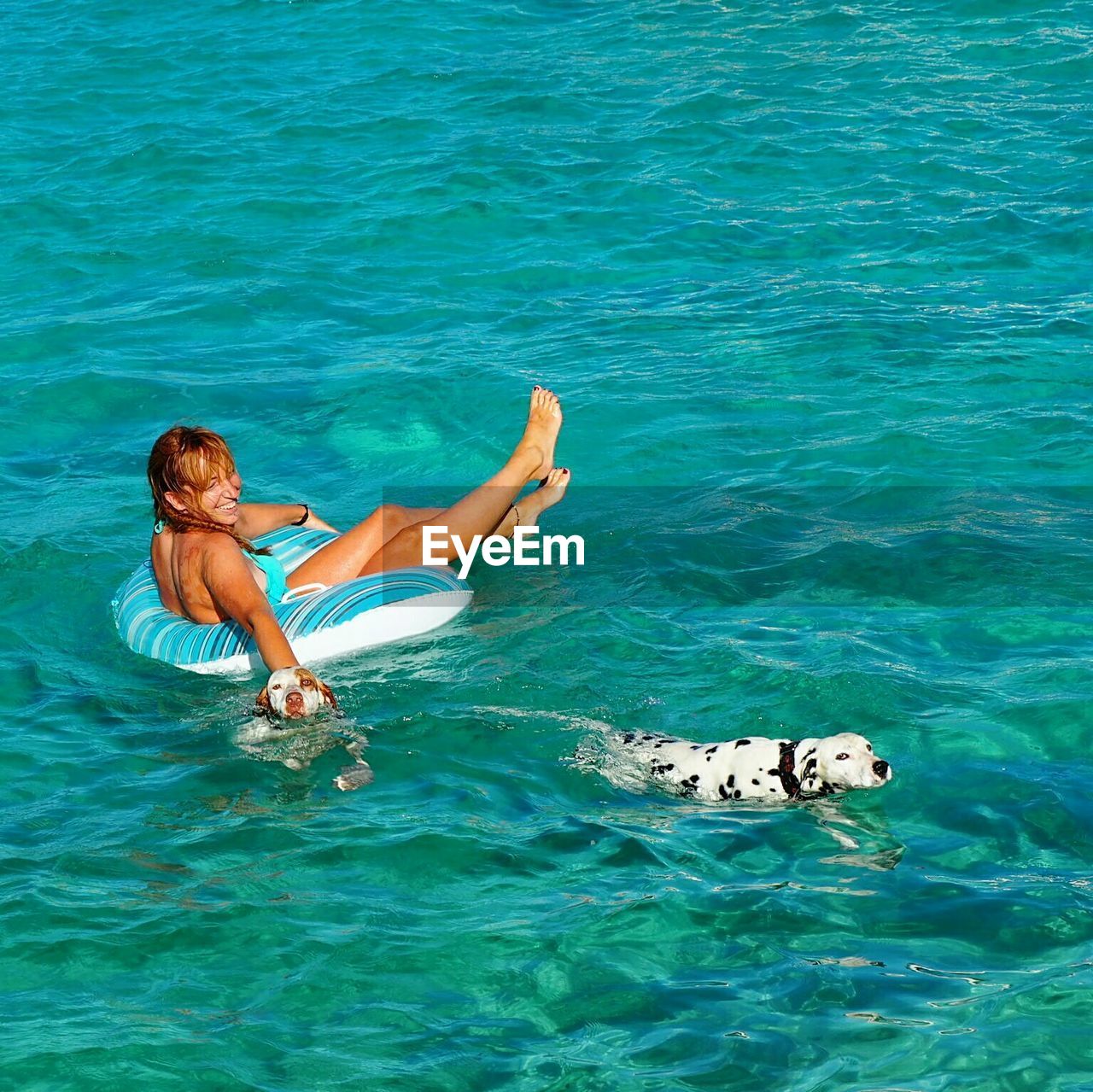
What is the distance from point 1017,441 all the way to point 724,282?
3066 millimetres

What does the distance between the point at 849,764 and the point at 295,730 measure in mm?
2174

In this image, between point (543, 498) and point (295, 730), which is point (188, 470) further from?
point (543, 498)

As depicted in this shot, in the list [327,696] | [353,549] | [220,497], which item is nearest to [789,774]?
[327,696]

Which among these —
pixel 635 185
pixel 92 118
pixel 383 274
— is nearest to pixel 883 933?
pixel 383 274

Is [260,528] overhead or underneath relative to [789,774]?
overhead

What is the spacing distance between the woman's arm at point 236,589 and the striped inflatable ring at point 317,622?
23cm

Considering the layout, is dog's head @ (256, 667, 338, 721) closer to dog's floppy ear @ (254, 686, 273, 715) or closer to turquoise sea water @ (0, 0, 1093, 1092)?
dog's floppy ear @ (254, 686, 273, 715)

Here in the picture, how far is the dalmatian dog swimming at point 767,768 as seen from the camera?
517 centimetres

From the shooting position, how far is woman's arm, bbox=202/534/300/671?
6.20 meters

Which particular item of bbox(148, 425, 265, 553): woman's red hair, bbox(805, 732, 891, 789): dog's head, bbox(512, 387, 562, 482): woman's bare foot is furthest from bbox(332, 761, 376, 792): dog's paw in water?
bbox(512, 387, 562, 482): woman's bare foot

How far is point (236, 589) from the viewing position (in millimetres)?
6473

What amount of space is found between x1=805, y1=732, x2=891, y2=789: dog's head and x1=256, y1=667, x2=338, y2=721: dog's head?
1.87 metres

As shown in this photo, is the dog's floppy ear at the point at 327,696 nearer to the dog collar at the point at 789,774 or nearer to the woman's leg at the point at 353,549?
the woman's leg at the point at 353,549

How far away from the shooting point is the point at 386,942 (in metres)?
4.78
